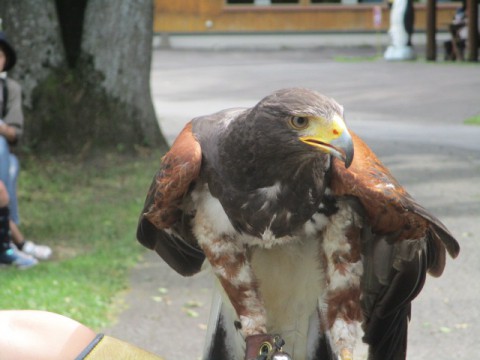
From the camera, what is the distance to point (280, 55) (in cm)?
2973

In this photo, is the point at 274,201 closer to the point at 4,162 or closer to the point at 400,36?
the point at 4,162

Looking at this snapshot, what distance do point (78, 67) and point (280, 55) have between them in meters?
20.4

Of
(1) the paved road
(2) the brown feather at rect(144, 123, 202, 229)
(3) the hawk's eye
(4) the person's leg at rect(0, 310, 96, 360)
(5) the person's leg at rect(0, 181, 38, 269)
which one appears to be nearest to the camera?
(4) the person's leg at rect(0, 310, 96, 360)

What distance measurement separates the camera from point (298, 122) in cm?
334

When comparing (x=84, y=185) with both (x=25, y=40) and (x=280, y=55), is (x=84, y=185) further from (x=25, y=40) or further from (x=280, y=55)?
(x=280, y=55)

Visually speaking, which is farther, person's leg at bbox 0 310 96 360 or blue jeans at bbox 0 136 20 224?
blue jeans at bbox 0 136 20 224

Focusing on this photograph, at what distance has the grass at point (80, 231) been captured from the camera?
592 cm

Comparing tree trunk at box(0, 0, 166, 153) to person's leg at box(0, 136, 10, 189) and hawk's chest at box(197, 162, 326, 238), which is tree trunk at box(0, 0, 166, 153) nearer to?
person's leg at box(0, 136, 10, 189)

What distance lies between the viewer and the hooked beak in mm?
3217

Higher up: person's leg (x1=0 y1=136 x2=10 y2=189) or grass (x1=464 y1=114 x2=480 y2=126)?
person's leg (x1=0 y1=136 x2=10 y2=189)

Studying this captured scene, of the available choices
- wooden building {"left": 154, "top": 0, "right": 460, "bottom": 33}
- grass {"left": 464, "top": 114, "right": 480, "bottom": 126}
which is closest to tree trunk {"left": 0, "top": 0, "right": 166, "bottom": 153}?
grass {"left": 464, "top": 114, "right": 480, "bottom": 126}

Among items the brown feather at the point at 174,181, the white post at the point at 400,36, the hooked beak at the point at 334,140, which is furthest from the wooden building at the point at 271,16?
the hooked beak at the point at 334,140

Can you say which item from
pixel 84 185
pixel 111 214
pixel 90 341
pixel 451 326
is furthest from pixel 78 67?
pixel 90 341

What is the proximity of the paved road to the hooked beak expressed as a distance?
246cm
